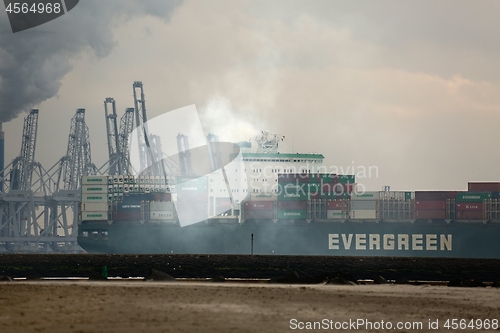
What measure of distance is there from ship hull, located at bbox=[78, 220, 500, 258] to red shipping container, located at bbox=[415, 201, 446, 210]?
6.53 feet

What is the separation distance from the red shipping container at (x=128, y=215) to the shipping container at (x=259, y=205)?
42.1 feet

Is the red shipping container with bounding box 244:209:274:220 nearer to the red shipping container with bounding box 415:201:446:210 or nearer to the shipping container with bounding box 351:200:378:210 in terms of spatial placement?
the shipping container with bounding box 351:200:378:210

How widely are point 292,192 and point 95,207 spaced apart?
78.2 feet

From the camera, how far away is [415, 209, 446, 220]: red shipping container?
8150 centimetres

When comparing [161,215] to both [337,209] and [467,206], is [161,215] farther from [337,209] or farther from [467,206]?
[467,206]

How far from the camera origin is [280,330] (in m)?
16.4

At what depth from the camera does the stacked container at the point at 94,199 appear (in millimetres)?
92938

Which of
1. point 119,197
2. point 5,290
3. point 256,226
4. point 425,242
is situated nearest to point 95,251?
point 119,197

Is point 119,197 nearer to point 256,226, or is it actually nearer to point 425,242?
point 256,226

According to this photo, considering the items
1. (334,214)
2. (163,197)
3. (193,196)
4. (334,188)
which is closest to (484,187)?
(334,188)

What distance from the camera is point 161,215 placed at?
3524 inches

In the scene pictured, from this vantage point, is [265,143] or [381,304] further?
[265,143]

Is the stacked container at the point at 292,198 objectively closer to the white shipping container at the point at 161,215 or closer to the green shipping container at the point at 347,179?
the green shipping container at the point at 347,179

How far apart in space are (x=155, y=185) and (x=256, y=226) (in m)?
16.0
